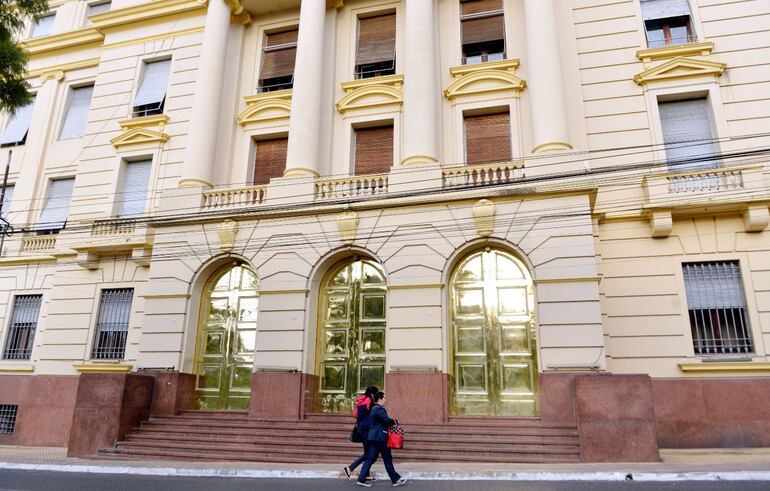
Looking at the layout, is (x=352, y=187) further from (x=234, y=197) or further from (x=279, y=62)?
(x=279, y=62)

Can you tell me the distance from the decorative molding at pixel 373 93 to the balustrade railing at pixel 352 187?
2673 mm

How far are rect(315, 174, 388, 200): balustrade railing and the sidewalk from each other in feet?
21.6

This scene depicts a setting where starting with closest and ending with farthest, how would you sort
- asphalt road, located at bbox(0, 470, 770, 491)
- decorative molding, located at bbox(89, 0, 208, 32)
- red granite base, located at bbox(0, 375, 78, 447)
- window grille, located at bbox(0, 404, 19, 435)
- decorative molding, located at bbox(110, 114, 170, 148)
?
asphalt road, located at bbox(0, 470, 770, 491), red granite base, located at bbox(0, 375, 78, 447), window grille, located at bbox(0, 404, 19, 435), decorative molding, located at bbox(110, 114, 170, 148), decorative molding, located at bbox(89, 0, 208, 32)

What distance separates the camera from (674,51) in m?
13.9

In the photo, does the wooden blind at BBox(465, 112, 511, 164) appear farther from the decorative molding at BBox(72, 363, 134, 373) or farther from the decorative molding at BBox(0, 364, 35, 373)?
the decorative molding at BBox(0, 364, 35, 373)

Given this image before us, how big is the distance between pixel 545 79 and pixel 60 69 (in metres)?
17.2

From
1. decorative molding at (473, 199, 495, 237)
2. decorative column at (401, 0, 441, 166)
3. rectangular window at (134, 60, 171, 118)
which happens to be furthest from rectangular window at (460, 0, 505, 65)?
rectangular window at (134, 60, 171, 118)

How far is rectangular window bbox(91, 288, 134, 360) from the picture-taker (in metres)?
15.6

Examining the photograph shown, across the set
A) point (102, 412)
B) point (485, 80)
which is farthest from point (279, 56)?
point (102, 412)

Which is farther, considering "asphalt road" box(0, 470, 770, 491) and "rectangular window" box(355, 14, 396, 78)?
"rectangular window" box(355, 14, 396, 78)

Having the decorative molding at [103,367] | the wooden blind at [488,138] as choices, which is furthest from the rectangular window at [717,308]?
the decorative molding at [103,367]

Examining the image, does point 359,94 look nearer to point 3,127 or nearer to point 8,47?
point 8,47

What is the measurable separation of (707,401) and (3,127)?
77.9 ft

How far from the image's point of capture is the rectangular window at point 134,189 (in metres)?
16.7
